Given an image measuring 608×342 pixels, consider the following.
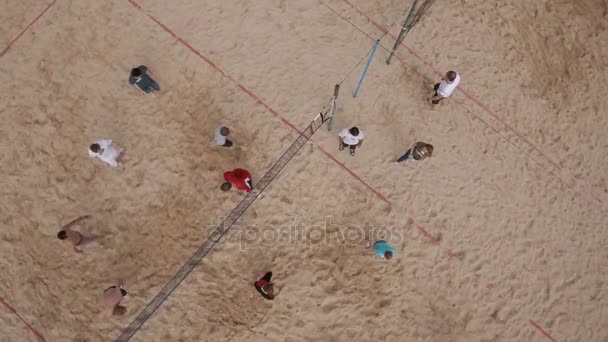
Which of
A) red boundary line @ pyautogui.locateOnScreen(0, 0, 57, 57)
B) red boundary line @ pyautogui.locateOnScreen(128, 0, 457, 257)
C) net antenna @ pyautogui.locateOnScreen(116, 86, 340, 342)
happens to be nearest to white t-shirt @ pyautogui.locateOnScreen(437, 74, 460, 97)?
net antenna @ pyautogui.locateOnScreen(116, 86, 340, 342)

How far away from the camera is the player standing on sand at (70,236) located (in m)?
6.33

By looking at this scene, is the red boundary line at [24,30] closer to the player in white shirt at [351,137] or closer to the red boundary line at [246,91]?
the red boundary line at [246,91]

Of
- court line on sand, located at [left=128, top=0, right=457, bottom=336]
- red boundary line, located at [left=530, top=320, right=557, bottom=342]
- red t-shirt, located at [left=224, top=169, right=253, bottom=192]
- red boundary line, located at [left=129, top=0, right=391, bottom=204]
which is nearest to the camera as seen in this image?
red t-shirt, located at [left=224, top=169, right=253, bottom=192]

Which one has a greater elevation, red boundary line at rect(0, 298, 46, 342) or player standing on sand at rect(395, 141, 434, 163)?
player standing on sand at rect(395, 141, 434, 163)

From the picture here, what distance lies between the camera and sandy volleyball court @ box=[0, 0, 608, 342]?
667 cm

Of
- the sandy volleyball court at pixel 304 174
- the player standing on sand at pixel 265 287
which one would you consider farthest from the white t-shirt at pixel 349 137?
the player standing on sand at pixel 265 287

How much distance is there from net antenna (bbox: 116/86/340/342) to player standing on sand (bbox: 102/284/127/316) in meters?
0.33

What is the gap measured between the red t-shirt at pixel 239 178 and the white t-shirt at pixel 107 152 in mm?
2027

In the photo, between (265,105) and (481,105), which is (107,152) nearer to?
(265,105)

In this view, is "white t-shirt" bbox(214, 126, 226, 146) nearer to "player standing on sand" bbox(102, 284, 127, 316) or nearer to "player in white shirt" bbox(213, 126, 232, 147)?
"player in white shirt" bbox(213, 126, 232, 147)

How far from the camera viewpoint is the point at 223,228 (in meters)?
6.90

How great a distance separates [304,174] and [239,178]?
1254 millimetres

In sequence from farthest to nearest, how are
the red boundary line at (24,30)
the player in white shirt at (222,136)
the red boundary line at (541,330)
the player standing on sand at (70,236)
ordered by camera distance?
the red boundary line at (24,30)
the red boundary line at (541,330)
the player in white shirt at (222,136)
the player standing on sand at (70,236)

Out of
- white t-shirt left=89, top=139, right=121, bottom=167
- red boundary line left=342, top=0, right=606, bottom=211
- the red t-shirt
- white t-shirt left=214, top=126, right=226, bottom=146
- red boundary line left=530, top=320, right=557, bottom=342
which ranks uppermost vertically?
red boundary line left=342, top=0, right=606, bottom=211
